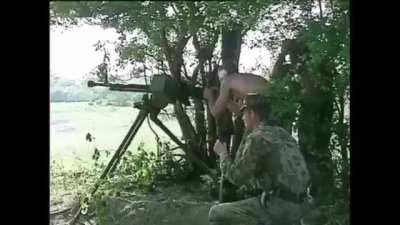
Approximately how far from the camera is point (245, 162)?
1.23 m

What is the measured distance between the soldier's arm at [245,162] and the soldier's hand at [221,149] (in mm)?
12

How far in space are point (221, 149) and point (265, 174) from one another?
12 cm

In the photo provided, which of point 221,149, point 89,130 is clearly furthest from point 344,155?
point 89,130

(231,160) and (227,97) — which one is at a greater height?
(227,97)

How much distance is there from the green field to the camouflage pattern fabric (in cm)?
16

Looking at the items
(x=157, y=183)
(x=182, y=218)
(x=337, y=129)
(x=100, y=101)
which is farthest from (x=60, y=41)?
(x=337, y=129)

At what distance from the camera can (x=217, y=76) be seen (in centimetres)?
121

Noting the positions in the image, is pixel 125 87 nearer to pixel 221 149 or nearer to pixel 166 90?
pixel 166 90

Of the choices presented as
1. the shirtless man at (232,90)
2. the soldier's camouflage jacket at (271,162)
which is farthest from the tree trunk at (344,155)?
the shirtless man at (232,90)

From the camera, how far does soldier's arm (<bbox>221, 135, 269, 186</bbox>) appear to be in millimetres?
1221

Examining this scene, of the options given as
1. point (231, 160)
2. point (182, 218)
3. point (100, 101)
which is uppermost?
point (100, 101)

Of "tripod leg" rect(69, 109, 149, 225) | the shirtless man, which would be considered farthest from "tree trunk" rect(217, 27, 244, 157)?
"tripod leg" rect(69, 109, 149, 225)
